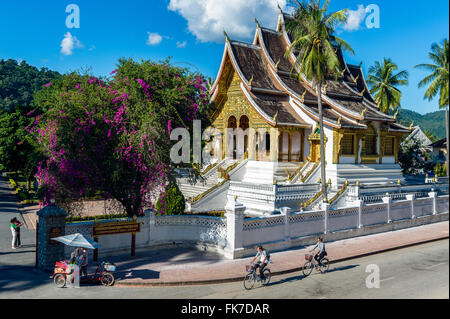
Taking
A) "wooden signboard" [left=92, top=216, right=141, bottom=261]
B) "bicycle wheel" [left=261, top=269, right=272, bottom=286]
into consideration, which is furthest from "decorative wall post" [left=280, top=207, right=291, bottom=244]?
"wooden signboard" [left=92, top=216, right=141, bottom=261]

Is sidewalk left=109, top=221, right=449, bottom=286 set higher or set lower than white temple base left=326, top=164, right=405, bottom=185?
lower

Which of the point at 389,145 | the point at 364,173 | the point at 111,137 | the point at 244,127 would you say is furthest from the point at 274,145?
the point at 111,137

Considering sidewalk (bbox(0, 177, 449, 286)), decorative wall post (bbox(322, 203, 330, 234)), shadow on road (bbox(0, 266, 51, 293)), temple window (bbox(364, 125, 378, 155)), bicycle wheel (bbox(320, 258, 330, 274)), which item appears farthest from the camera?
temple window (bbox(364, 125, 378, 155))

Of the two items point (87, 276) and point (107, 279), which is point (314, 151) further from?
point (87, 276)

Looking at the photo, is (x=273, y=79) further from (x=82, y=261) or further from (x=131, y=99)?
(x=82, y=261)

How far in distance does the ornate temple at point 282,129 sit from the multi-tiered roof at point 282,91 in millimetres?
69

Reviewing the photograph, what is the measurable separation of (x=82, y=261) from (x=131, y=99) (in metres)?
6.91

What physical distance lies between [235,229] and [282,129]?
47.4ft

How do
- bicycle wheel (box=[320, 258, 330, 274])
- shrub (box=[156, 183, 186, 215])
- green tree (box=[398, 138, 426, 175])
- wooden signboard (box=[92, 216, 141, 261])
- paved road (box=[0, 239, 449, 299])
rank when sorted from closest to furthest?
1. paved road (box=[0, 239, 449, 299])
2. bicycle wheel (box=[320, 258, 330, 274])
3. wooden signboard (box=[92, 216, 141, 261])
4. shrub (box=[156, 183, 186, 215])
5. green tree (box=[398, 138, 426, 175])

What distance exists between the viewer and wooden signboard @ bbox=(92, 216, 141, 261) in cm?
1462

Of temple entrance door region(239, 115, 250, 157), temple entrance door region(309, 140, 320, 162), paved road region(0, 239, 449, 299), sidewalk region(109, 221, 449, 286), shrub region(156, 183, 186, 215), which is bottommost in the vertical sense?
paved road region(0, 239, 449, 299)

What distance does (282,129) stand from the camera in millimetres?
28312

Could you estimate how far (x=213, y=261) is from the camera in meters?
15.0

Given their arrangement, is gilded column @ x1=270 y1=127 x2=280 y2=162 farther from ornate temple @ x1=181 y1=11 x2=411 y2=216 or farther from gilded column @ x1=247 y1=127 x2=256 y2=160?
gilded column @ x1=247 y1=127 x2=256 y2=160
